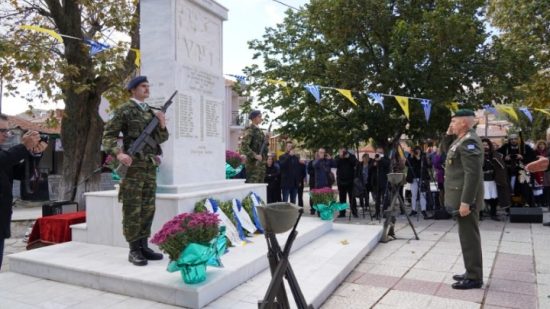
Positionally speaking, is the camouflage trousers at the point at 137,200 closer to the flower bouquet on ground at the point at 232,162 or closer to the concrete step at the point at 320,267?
the concrete step at the point at 320,267

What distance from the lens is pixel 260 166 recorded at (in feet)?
26.1

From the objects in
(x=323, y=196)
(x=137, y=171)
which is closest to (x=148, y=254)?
(x=137, y=171)

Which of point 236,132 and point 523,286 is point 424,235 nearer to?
point 523,286

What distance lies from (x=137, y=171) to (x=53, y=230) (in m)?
2.79

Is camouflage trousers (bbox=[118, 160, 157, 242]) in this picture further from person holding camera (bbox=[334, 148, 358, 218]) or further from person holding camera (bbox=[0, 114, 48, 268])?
person holding camera (bbox=[334, 148, 358, 218])

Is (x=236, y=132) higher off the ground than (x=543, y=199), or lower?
higher

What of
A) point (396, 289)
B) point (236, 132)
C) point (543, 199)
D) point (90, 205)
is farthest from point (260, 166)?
point (236, 132)

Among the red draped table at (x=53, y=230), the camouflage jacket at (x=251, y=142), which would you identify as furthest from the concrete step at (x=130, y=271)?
the camouflage jacket at (x=251, y=142)

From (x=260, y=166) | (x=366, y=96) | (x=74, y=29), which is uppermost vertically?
(x=74, y=29)

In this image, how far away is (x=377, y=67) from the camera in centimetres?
1144

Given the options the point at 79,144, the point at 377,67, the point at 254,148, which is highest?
the point at 377,67

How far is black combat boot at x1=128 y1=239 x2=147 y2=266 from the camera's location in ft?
14.6

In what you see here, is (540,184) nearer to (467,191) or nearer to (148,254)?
(467,191)

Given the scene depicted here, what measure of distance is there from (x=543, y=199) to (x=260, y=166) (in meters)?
8.30
